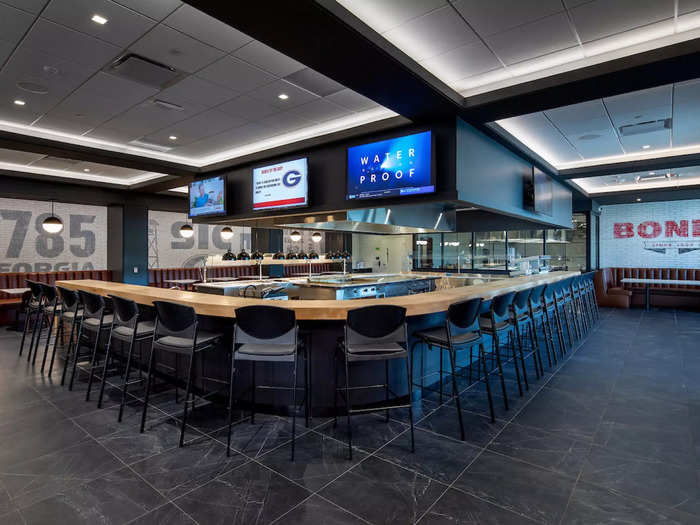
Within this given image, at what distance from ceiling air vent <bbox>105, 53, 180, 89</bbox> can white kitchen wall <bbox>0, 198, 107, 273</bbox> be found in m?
7.11

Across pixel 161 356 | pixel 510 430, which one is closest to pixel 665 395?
pixel 510 430

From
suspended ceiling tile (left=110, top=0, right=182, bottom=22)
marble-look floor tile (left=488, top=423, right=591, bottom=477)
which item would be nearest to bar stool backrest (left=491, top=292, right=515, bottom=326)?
marble-look floor tile (left=488, top=423, right=591, bottom=477)

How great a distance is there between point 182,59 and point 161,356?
2904mm

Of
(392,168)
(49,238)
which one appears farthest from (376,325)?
(49,238)

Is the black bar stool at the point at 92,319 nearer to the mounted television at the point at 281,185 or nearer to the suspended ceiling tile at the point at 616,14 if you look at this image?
the mounted television at the point at 281,185

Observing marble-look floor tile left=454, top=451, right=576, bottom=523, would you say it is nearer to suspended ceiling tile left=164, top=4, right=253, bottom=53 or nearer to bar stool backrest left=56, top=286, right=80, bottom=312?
suspended ceiling tile left=164, top=4, right=253, bottom=53

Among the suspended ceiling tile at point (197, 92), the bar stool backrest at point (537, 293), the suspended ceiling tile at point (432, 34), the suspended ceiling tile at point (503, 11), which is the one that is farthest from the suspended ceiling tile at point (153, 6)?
the bar stool backrest at point (537, 293)

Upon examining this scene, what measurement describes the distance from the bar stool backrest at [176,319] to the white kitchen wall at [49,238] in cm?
762

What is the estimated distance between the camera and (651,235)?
10297 millimetres

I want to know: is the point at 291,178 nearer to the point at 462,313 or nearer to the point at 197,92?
the point at 197,92

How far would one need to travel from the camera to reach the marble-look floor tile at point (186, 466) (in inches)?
87.7

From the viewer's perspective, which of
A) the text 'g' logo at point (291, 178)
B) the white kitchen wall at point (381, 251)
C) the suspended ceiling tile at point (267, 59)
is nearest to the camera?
the suspended ceiling tile at point (267, 59)

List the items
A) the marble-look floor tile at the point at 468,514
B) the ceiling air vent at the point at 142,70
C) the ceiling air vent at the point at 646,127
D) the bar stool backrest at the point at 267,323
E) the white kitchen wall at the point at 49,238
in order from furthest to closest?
the white kitchen wall at the point at 49,238 < the ceiling air vent at the point at 646,127 < the ceiling air vent at the point at 142,70 < the bar stool backrest at the point at 267,323 < the marble-look floor tile at the point at 468,514

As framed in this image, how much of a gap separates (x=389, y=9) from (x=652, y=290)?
34.8 ft
